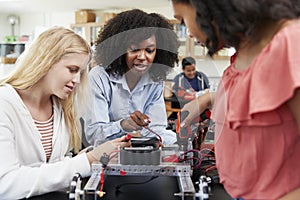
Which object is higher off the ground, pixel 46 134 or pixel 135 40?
pixel 135 40

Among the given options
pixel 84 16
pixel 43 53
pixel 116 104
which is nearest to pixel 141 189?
pixel 116 104

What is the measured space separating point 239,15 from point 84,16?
191 inches

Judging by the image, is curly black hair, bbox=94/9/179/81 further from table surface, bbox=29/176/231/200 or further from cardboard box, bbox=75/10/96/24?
cardboard box, bbox=75/10/96/24

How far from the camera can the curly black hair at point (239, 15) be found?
493 mm

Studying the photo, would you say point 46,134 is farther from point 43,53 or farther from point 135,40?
point 135,40

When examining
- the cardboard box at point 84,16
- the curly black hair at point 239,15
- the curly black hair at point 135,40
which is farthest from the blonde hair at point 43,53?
the cardboard box at point 84,16

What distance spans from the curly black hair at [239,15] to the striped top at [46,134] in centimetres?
77

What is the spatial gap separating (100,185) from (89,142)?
1.41 ft

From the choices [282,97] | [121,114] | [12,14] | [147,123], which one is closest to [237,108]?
[282,97]

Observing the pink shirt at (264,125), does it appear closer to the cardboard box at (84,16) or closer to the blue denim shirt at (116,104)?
the blue denim shirt at (116,104)

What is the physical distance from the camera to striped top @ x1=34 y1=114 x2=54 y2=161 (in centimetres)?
113

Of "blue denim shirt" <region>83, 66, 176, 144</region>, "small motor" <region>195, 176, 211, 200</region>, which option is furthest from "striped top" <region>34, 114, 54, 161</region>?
"small motor" <region>195, 176, 211, 200</region>

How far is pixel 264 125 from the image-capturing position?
52 centimetres

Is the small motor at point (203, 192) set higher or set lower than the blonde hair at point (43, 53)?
lower
